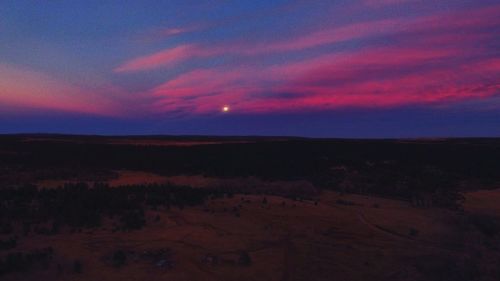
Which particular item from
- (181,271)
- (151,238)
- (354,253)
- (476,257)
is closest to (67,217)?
(151,238)

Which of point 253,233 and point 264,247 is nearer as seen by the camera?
point 264,247

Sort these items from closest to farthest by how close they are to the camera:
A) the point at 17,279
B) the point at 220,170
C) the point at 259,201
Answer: the point at 17,279
the point at 259,201
the point at 220,170

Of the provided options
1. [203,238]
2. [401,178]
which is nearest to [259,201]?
[203,238]

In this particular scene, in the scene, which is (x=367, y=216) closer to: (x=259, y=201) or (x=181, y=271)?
(x=259, y=201)

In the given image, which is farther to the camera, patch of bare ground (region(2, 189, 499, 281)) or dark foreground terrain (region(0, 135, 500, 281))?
dark foreground terrain (region(0, 135, 500, 281))

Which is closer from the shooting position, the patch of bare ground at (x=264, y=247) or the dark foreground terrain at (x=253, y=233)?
the patch of bare ground at (x=264, y=247)

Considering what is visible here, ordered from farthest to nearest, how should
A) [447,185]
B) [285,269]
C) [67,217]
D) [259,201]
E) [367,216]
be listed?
[447,185], [259,201], [367,216], [67,217], [285,269]

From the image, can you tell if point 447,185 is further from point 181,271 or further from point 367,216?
point 181,271

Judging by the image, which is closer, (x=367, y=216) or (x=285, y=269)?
(x=285, y=269)

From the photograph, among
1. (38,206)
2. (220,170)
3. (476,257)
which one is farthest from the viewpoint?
(220,170)
